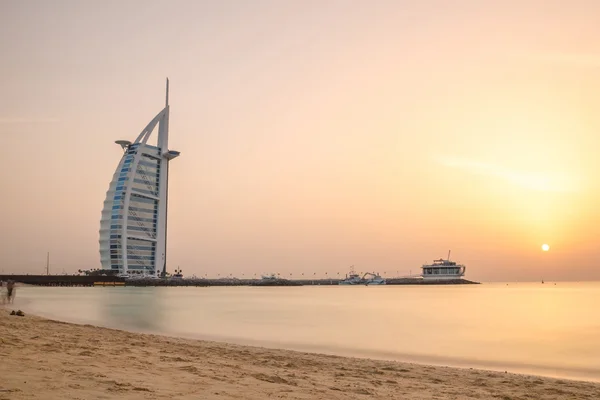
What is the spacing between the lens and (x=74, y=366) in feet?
35.2

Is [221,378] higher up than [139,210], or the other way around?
[139,210]

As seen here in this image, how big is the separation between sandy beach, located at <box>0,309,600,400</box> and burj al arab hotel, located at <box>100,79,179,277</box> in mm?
160196

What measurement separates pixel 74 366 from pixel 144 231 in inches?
6812

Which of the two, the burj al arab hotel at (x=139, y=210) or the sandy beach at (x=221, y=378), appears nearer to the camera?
the sandy beach at (x=221, y=378)

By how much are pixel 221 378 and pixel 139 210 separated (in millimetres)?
171599

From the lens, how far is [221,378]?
11.4 m

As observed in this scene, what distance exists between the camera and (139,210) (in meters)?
175

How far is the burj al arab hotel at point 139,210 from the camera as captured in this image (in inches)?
6649

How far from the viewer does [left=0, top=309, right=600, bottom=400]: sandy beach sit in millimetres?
8898

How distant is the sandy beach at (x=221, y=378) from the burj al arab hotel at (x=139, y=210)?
160 m

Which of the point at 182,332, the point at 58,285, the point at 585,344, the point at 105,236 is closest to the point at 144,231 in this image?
the point at 105,236

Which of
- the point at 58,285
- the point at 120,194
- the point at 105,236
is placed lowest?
the point at 58,285

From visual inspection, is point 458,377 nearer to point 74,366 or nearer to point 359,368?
point 359,368

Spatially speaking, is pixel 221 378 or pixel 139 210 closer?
pixel 221 378
